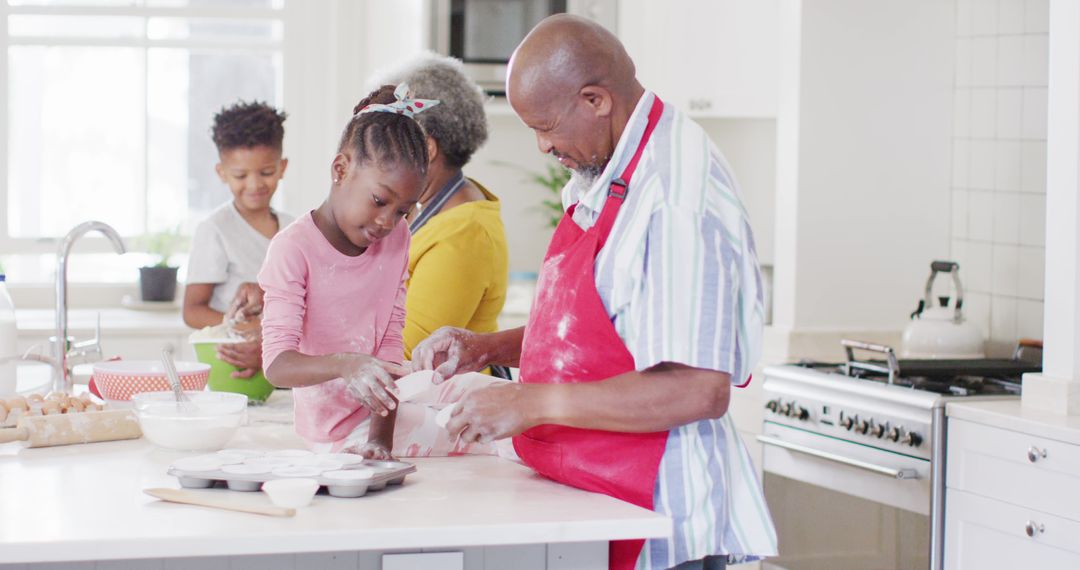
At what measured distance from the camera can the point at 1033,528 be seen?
101 inches

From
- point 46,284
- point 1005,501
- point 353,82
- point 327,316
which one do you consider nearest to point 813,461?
point 1005,501

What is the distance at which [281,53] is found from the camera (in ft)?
15.6

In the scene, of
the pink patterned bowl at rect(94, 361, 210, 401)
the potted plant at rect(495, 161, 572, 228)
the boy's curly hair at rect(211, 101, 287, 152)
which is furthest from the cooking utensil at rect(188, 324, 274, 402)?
the potted plant at rect(495, 161, 572, 228)

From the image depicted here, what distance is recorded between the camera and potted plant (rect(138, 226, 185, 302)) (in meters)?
4.47

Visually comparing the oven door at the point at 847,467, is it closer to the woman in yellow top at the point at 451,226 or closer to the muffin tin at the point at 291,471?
the woman in yellow top at the point at 451,226

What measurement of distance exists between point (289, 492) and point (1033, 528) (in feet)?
5.67

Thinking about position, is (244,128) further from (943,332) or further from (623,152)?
(943,332)

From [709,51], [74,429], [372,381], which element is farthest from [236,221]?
[709,51]

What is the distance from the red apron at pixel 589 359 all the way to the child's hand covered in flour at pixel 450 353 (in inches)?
9.0

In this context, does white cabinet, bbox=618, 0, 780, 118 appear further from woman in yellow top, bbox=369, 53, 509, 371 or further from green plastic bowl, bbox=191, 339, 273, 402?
green plastic bowl, bbox=191, 339, 273, 402

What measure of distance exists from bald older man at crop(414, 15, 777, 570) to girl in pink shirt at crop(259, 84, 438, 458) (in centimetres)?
30

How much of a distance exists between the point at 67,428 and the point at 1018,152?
8.78 ft

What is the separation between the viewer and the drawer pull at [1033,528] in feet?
8.33

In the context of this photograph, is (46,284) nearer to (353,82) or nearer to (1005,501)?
Answer: (353,82)
